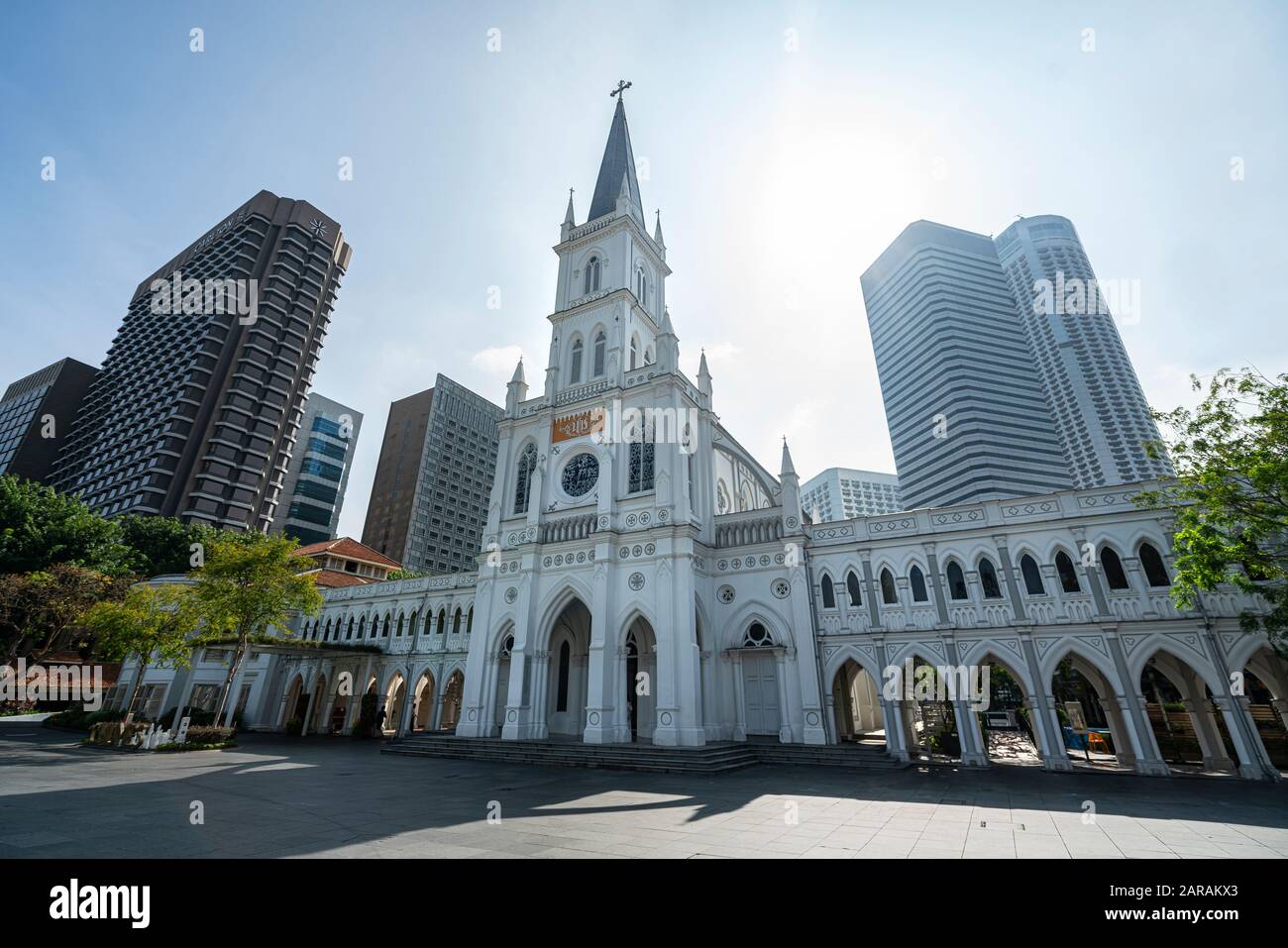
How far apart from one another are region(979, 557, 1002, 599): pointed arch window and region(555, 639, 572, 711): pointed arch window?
58.8 ft

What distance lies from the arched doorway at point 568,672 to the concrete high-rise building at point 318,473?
197 feet

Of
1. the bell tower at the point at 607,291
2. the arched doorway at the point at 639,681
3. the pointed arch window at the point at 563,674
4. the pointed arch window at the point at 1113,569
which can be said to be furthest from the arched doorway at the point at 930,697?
the bell tower at the point at 607,291

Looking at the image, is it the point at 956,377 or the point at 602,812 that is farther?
the point at 956,377

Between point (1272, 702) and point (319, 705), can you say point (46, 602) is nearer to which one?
point (319, 705)

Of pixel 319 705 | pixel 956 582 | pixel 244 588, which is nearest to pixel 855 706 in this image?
pixel 956 582

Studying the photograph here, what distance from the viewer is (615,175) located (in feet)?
120

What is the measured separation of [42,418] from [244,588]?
89293mm

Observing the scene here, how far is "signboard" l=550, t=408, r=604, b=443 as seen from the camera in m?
26.9

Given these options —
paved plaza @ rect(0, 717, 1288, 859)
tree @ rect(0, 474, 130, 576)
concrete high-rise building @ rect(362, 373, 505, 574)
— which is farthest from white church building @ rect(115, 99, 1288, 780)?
concrete high-rise building @ rect(362, 373, 505, 574)

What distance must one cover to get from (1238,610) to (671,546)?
58.3 feet

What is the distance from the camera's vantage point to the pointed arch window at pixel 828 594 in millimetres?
21734
